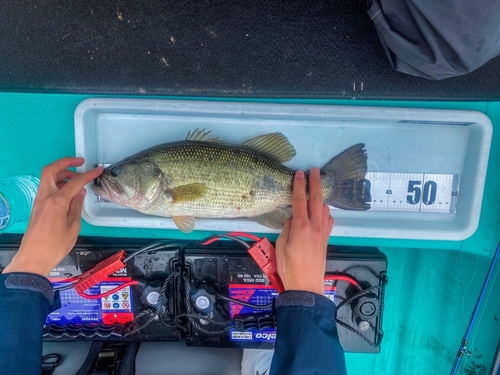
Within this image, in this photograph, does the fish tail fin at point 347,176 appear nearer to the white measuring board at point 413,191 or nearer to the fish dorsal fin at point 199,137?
the white measuring board at point 413,191

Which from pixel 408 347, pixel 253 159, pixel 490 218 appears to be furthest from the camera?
pixel 408 347

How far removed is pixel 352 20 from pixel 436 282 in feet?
4.78

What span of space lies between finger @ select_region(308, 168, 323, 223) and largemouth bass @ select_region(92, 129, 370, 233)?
146 millimetres

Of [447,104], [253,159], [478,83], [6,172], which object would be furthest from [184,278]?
A: [478,83]

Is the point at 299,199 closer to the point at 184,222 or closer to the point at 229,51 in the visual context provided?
the point at 184,222

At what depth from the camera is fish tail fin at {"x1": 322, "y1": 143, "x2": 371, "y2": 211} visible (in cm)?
169

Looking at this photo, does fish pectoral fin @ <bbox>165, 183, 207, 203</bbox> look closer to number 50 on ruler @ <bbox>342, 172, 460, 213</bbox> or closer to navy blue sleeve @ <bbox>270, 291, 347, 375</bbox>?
navy blue sleeve @ <bbox>270, 291, 347, 375</bbox>

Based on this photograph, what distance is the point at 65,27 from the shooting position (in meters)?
1.83

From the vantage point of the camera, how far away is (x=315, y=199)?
144cm

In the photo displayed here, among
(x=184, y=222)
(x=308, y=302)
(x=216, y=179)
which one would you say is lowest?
(x=308, y=302)

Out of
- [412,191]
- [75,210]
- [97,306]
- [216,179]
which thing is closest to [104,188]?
[75,210]

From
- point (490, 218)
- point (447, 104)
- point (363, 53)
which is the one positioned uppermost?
point (363, 53)

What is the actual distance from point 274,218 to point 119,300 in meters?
0.85

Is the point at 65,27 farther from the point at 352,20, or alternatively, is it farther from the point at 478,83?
the point at 478,83
